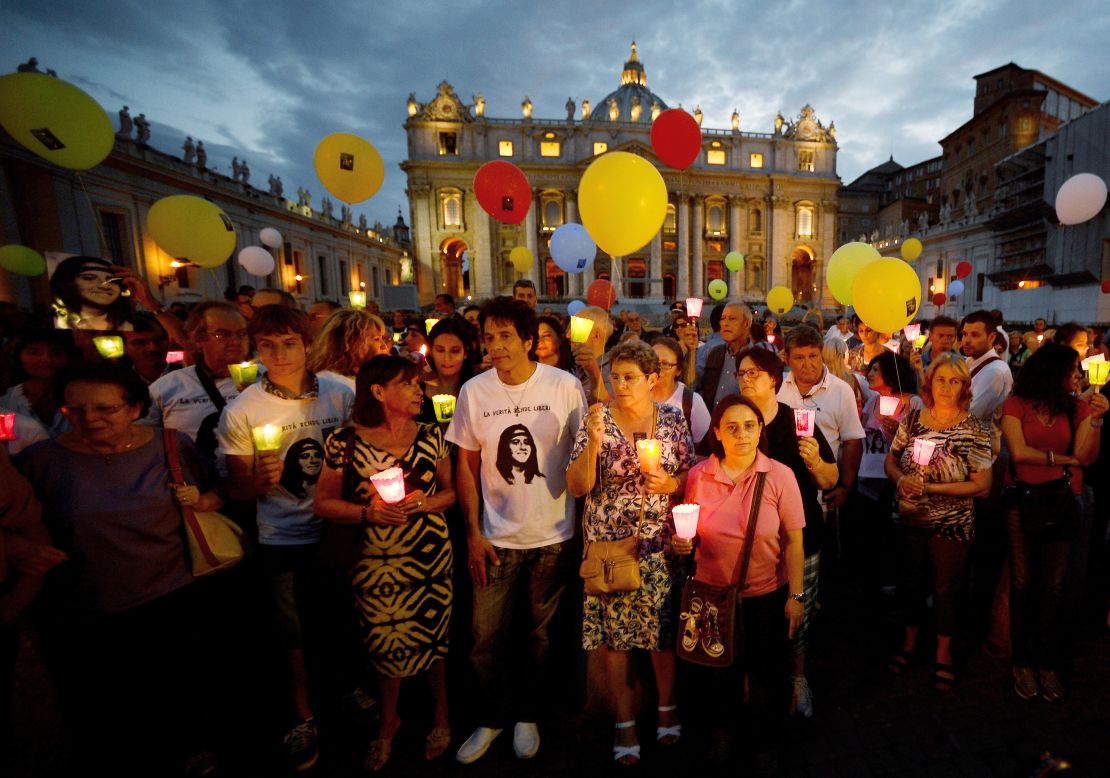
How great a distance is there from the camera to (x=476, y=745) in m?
2.77

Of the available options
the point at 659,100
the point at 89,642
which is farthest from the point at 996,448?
the point at 659,100

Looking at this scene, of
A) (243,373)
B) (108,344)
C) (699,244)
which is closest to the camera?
(243,373)

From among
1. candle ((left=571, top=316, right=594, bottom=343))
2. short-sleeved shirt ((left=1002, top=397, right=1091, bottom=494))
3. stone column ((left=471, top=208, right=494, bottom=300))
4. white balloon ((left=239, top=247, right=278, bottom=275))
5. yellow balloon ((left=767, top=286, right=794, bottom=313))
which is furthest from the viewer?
stone column ((left=471, top=208, right=494, bottom=300))

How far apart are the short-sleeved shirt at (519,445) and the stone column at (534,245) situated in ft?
146

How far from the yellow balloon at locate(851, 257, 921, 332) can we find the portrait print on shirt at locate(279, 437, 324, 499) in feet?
15.7

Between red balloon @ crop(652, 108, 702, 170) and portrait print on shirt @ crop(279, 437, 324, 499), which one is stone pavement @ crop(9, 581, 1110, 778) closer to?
portrait print on shirt @ crop(279, 437, 324, 499)

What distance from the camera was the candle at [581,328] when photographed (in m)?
3.75

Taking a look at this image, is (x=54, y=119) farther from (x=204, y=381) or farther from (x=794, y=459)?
(x=794, y=459)

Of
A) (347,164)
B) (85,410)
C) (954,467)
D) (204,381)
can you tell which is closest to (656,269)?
(347,164)

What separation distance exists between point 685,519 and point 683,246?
51042 mm

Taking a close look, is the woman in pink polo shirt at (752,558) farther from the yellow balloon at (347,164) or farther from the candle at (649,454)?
the yellow balloon at (347,164)

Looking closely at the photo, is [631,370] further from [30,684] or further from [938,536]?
[30,684]

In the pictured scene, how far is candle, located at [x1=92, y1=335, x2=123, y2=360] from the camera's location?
4555 mm

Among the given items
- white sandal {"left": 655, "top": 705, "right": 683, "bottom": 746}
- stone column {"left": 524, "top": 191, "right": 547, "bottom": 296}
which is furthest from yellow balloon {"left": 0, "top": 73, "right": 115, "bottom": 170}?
stone column {"left": 524, "top": 191, "right": 547, "bottom": 296}
